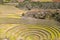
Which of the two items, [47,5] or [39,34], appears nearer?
[39,34]

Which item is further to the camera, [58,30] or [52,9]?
[52,9]

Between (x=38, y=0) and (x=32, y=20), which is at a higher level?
(x=38, y=0)

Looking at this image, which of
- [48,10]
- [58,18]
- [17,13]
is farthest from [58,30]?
[17,13]

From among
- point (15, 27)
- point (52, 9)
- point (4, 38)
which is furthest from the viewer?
point (52, 9)

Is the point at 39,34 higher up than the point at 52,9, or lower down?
lower down

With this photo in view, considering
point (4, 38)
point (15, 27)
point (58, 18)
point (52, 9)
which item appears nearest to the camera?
point (4, 38)

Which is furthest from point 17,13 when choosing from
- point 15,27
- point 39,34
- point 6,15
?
point 39,34

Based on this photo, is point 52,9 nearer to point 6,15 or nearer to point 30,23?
point 30,23

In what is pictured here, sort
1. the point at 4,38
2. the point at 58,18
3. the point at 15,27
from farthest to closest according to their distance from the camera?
1. the point at 58,18
2. the point at 15,27
3. the point at 4,38

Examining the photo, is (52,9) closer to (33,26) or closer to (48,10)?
(48,10)
